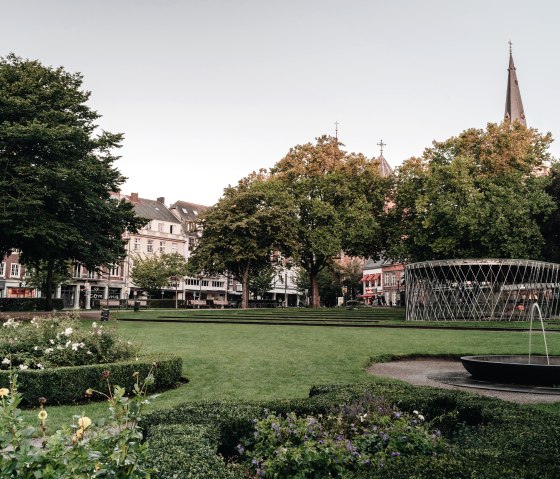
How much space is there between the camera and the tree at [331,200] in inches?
1956

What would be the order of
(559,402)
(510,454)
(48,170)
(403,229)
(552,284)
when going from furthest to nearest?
1. (403,229)
2. (552,284)
3. (48,170)
4. (559,402)
5. (510,454)

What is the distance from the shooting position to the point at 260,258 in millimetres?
53000

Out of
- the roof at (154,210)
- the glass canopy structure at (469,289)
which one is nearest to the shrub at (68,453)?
the glass canopy structure at (469,289)

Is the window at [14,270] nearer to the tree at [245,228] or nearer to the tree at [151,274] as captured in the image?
the tree at [151,274]

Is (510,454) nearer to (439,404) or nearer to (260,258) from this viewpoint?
(439,404)

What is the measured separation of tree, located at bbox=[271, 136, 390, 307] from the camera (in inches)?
1956

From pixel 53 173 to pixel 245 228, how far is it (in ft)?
76.7

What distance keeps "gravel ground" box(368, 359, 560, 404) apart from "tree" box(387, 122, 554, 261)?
2328 centimetres

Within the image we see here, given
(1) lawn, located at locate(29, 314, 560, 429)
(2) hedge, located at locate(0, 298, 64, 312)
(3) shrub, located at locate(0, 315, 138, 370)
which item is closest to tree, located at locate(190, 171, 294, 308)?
(2) hedge, located at locate(0, 298, 64, 312)

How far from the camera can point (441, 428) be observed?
7.84m

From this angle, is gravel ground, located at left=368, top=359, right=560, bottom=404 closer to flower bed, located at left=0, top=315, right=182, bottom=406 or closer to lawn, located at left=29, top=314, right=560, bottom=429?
lawn, located at left=29, top=314, right=560, bottom=429

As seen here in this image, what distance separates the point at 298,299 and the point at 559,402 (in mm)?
110811

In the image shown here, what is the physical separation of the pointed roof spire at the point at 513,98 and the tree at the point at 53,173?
217 ft

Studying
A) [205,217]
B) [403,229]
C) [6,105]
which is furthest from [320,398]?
[205,217]
